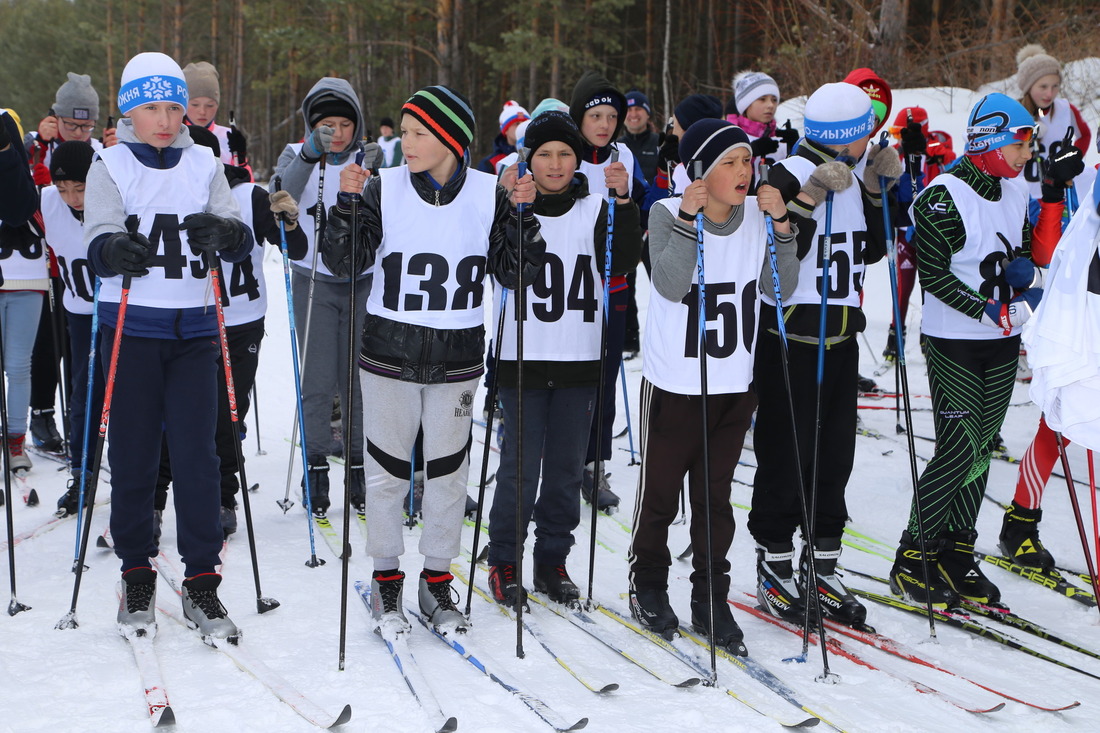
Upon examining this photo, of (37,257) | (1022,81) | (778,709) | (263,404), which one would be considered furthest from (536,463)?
(1022,81)

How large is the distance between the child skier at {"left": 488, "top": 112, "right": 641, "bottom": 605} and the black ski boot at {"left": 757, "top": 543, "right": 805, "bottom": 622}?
78 cm

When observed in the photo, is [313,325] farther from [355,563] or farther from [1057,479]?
[1057,479]

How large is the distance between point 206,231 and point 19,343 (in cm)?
307

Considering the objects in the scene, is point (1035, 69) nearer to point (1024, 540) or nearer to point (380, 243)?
point (1024, 540)

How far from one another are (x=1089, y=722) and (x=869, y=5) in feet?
58.4

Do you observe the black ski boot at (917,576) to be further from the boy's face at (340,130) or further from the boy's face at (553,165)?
the boy's face at (340,130)

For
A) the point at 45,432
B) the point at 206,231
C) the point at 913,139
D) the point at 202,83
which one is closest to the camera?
the point at 206,231

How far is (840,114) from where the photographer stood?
3.62 metres

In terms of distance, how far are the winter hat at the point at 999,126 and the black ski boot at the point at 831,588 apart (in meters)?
1.72

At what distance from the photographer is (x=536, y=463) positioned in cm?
376

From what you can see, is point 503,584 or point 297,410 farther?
point 297,410

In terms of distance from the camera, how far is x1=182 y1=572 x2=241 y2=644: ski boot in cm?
326

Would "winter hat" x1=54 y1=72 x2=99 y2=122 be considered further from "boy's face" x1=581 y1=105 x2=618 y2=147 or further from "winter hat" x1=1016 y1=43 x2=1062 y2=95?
"winter hat" x1=1016 y1=43 x2=1062 y2=95

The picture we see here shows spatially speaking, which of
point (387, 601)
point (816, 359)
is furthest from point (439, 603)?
point (816, 359)
